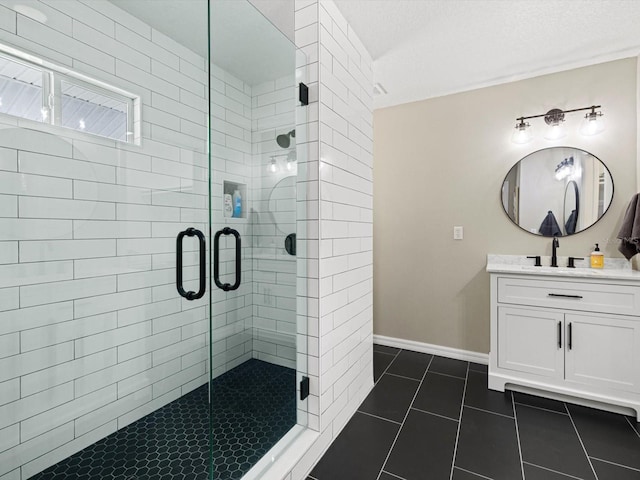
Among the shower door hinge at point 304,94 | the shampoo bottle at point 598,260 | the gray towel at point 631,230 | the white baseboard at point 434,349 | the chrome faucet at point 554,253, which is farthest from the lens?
the white baseboard at point 434,349

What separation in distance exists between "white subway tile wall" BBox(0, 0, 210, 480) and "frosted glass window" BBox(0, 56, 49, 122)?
5 centimetres

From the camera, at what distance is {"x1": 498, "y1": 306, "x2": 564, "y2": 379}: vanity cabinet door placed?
2.19 metres

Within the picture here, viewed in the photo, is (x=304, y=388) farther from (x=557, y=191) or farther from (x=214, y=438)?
(x=557, y=191)

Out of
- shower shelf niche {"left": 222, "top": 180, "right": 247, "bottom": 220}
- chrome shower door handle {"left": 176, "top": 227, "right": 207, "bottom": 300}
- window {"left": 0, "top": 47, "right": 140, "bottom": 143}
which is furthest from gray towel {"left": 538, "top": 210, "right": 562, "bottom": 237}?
window {"left": 0, "top": 47, "right": 140, "bottom": 143}

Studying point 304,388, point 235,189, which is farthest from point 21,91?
point 304,388

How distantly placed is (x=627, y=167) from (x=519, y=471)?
7.38 feet

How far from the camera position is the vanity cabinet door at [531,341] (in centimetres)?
219

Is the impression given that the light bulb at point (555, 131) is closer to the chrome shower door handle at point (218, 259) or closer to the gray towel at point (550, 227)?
the gray towel at point (550, 227)

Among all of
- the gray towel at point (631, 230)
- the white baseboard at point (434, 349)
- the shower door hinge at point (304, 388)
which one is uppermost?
the gray towel at point (631, 230)

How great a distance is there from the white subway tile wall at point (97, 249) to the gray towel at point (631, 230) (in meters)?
2.56

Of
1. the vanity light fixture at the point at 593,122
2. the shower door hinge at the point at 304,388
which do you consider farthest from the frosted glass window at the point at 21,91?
the vanity light fixture at the point at 593,122

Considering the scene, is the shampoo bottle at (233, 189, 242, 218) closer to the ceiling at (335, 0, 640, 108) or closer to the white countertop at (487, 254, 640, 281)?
the ceiling at (335, 0, 640, 108)

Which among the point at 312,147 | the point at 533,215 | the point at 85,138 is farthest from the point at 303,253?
the point at 533,215

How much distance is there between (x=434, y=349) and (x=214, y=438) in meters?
2.21
